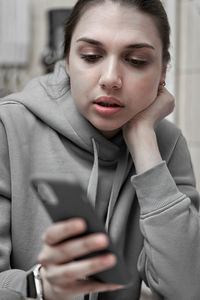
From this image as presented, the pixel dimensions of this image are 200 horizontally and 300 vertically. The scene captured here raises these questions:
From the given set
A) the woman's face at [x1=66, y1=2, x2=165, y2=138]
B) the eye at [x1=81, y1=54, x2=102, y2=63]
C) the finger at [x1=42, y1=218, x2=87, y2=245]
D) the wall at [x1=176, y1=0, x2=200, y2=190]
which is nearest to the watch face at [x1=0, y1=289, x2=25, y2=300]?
the finger at [x1=42, y1=218, x2=87, y2=245]

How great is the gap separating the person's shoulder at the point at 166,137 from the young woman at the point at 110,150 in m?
0.02

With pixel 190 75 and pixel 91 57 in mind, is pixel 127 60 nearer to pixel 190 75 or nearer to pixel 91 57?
pixel 91 57

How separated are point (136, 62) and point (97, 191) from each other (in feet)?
1.06

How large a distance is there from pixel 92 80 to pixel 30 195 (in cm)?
30

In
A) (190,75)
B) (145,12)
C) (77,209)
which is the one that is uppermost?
(145,12)

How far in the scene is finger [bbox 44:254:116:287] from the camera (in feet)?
2.08

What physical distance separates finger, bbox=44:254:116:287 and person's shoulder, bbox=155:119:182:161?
55cm

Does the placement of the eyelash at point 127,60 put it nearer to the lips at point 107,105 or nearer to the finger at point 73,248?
the lips at point 107,105

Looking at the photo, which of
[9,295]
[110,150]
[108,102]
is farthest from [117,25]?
[9,295]

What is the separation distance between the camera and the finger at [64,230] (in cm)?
62

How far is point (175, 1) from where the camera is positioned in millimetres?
1877

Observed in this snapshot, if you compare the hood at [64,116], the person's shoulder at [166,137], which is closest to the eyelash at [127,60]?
the hood at [64,116]

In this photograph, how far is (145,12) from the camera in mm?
994

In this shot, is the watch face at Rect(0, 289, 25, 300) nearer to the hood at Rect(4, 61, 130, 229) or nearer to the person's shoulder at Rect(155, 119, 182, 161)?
the hood at Rect(4, 61, 130, 229)
